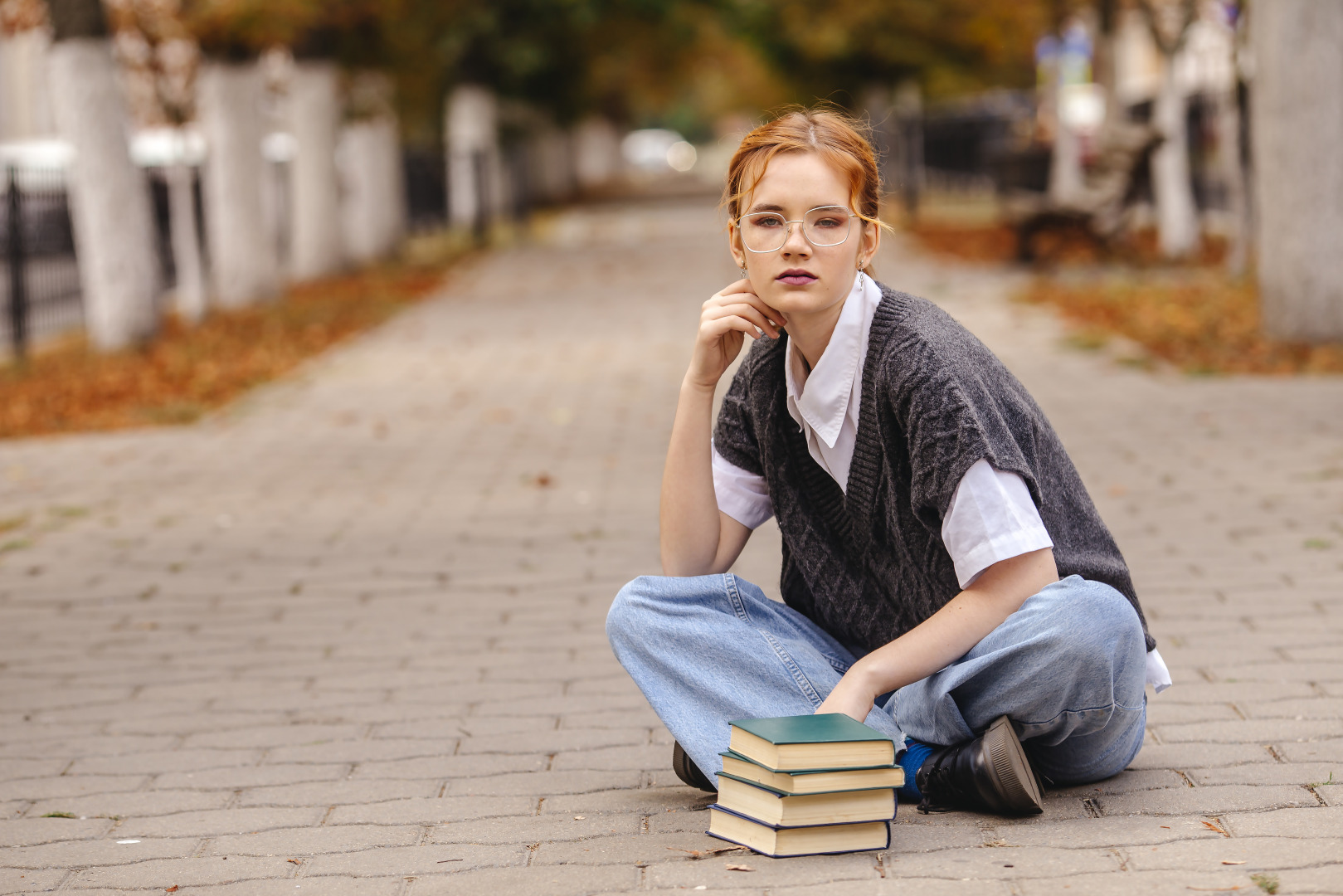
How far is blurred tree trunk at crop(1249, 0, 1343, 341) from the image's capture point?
956 centimetres

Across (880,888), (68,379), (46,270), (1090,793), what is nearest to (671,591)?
(880,888)

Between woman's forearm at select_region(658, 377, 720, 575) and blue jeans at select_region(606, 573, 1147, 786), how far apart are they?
13cm

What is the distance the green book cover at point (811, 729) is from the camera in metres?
2.66

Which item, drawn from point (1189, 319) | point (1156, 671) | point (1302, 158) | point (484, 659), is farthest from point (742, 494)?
point (1189, 319)

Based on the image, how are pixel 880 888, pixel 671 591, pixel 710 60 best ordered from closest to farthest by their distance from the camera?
1. pixel 880 888
2. pixel 671 591
3. pixel 710 60

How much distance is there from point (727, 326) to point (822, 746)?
0.82m

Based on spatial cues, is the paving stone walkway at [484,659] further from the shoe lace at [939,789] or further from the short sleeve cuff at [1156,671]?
the short sleeve cuff at [1156,671]

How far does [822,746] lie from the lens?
2662 millimetres

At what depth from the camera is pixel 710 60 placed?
56250 millimetres

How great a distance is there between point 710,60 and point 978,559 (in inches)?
2180

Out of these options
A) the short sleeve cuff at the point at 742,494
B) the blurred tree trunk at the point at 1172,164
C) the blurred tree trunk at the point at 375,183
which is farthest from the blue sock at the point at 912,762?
the blurred tree trunk at the point at 375,183

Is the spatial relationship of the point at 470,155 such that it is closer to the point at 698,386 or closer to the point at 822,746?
the point at 698,386

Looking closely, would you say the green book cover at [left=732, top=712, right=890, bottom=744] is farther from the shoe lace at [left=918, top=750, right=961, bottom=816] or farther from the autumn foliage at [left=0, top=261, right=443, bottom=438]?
the autumn foliage at [left=0, top=261, right=443, bottom=438]

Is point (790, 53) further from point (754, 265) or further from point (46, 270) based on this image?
point (754, 265)
